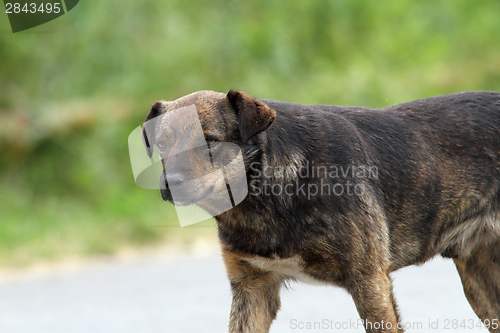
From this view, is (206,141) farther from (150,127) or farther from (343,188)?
(343,188)

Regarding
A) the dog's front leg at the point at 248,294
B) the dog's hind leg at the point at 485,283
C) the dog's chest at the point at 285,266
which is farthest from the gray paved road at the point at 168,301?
the dog's chest at the point at 285,266

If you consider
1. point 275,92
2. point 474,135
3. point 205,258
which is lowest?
point 205,258

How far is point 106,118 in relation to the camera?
30.9 feet

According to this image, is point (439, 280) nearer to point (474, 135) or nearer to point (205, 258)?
point (205, 258)

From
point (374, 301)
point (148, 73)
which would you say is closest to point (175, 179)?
point (374, 301)

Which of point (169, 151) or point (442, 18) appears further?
point (442, 18)

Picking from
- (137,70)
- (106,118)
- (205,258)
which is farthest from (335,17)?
(205,258)

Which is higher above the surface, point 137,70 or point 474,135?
point 474,135

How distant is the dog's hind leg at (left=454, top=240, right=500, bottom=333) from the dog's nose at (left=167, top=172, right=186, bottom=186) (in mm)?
1973

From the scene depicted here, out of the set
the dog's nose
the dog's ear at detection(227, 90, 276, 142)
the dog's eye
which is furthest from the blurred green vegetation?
the dog's ear at detection(227, 90, 276, 142)

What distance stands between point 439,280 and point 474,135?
9.94 ft

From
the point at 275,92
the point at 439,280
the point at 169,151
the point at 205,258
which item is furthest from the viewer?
the point at 275,92

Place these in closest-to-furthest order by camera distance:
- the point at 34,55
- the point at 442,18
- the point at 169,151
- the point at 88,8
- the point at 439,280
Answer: the point at 169,151 < the point at 439,280 < the point at 34,55 < the point at 88,8 < the point at 442,18

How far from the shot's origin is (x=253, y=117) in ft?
10.5
